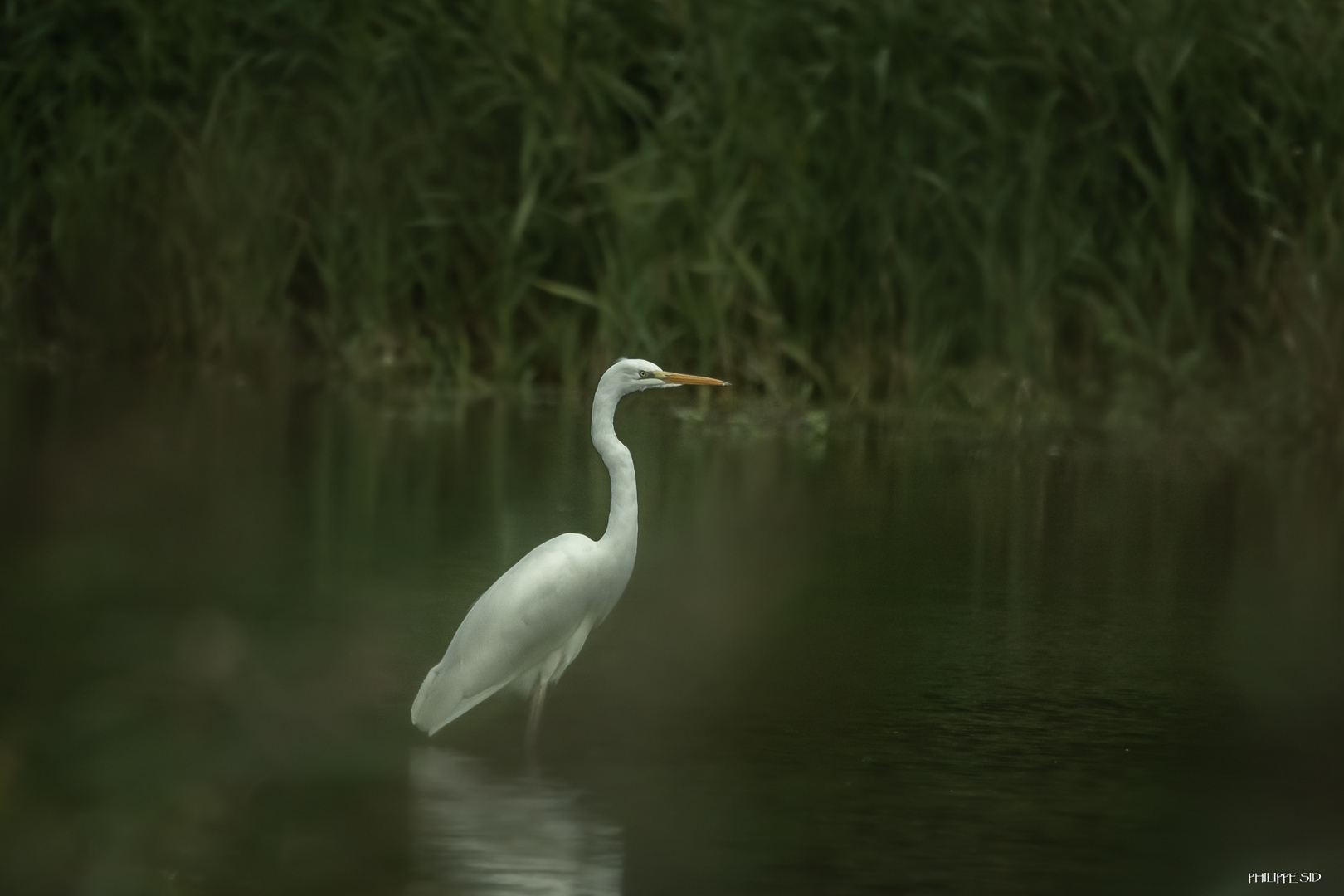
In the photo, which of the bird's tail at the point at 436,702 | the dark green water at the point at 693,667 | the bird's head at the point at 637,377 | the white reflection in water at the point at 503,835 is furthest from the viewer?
the bird's head at the point at 637,377

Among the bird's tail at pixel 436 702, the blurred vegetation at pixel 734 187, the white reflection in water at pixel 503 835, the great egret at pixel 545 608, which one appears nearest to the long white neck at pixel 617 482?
the great egret at pixel 545 608

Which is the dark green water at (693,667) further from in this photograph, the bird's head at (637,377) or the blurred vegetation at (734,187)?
the bird's head at (637,377)

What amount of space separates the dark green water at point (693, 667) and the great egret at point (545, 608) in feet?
0.43

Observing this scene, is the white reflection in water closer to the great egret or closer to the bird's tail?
the bird's tail

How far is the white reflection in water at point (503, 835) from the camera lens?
4566 mm

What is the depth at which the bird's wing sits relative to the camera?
565 centimetres

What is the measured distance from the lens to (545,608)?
5.85 m

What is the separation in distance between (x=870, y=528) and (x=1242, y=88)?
10.3ft

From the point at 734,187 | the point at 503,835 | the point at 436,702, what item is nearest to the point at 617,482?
the point at 436,702

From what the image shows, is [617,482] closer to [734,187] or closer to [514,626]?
[514,626]

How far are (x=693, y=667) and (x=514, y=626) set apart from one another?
0.94 m

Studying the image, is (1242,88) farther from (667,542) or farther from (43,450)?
(43,450)

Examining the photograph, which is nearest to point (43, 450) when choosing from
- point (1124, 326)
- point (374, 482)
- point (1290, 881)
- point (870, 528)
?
point (374, 482)

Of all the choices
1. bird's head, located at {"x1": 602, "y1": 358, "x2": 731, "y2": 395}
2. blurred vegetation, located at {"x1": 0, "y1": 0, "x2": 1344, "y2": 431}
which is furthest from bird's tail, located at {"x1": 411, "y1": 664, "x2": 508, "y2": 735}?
blurred vegetation, located at {"x1": 0, "y1": 0, "x2": 1344, "y2": 431}
